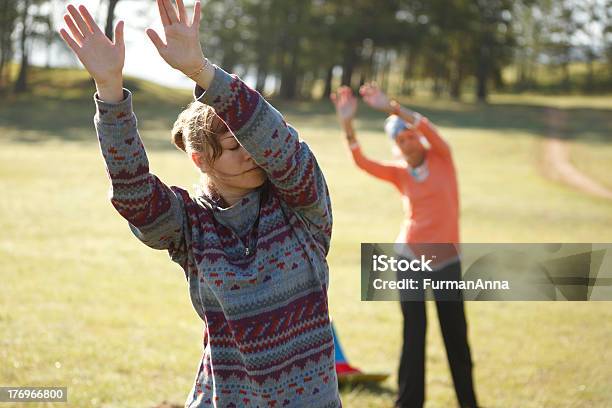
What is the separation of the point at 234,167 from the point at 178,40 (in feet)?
1.52

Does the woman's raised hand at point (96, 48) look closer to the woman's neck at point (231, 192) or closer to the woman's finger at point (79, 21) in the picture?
the woman's finger at point (79, 21)

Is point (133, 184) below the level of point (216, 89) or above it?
below

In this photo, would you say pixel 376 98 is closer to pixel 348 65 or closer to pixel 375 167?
pixel 375 167

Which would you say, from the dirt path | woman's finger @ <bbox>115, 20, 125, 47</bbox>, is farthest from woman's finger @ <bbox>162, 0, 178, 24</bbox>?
the dirt path

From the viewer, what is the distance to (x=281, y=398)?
96.4 inches

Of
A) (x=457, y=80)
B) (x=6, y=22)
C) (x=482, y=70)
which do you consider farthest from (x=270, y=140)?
(x=457, y=80)

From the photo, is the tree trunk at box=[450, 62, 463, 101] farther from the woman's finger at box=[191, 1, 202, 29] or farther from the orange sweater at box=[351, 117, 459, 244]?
the woman's finger at box=[191, 1, 202, 29]

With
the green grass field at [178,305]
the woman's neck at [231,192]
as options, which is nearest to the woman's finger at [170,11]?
the woman's neck at [231,192]

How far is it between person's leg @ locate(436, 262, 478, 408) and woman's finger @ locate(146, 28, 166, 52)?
3.57 metres

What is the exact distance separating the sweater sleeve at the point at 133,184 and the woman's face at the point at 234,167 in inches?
6.4

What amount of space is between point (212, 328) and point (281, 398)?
1.05 ft

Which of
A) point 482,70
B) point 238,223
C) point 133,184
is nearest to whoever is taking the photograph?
point 133,184

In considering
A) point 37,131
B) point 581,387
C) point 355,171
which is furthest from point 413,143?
point 37,131

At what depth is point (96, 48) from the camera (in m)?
2.22
